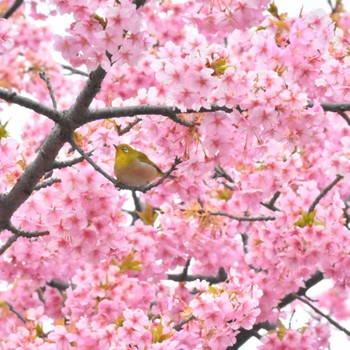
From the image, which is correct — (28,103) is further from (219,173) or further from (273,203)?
(273,203)

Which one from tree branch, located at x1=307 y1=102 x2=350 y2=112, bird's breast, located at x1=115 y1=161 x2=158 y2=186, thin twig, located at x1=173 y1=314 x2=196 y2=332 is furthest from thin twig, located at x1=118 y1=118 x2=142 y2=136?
thin twig, located at x1=173 y1=314 x2=196 y2=332

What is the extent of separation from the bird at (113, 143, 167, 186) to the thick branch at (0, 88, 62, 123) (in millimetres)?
525

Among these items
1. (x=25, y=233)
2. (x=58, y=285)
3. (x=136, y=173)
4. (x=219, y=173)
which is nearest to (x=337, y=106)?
(x=136, y=173)

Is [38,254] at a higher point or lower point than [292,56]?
lower

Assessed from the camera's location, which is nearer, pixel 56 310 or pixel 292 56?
pixel 292 56

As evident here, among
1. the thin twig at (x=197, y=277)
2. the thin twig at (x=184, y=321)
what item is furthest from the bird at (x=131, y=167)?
the thin twig at (x=197, y=277)

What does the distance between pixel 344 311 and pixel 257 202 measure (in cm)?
870

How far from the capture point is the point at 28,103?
130 inches

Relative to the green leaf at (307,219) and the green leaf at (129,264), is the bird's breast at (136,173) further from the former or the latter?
the green leaf at (307,219)

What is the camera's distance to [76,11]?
3148 mm

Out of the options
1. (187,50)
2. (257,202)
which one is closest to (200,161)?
(187,50)

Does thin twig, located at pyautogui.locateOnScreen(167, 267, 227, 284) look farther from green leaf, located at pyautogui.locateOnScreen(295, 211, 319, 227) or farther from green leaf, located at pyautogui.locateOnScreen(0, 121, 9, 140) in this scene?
green leaf, located at pyautogui.locateOnScreen(0, 121, 9, 140)

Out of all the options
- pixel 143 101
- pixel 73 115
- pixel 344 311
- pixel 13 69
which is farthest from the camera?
pixel 344 311

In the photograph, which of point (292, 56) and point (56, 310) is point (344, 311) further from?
point (292, 56)
